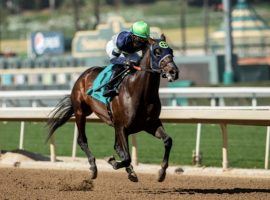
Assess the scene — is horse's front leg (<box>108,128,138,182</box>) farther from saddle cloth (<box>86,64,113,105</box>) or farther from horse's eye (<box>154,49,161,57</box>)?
horse's eye (<box>154,49,161,57</box>)

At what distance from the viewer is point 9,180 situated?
8711 mm

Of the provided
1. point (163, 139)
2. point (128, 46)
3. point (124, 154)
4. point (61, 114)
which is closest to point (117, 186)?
point (124, 154)

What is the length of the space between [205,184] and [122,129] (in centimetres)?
122

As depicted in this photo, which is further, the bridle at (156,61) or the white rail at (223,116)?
the white rail at (223,116)

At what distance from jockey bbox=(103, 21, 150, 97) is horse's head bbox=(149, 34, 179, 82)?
0.21 m

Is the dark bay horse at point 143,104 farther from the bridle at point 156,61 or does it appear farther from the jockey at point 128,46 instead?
the jockey at point 128,46

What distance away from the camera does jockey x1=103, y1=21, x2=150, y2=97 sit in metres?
7.74

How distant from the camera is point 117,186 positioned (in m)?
8.27

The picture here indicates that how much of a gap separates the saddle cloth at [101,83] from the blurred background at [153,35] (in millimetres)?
13289

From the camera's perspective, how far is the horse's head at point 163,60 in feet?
22.9

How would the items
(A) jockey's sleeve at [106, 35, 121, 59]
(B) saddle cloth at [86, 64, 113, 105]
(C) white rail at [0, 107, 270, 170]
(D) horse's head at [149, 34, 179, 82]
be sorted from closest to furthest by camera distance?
(D) horse's head at [149, 34, 179, 82]
(B) saddle cloth at [86, 64, 113, 105]
(A) jockey's sleeve at [106, 35, 121, 59]
(C) white rail at [0, 107, 270, 170]

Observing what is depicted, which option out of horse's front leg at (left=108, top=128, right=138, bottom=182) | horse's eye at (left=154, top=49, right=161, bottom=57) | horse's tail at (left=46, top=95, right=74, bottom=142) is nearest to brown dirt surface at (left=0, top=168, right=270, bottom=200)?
horse's front leg at (left=108, top=128, right=138, bottom=182)

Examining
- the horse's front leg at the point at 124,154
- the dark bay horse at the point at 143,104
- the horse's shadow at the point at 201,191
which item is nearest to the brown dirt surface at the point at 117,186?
the horse's shadow at the point at 201,191

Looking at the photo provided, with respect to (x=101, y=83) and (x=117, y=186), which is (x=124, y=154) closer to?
(x=117, y=186)
